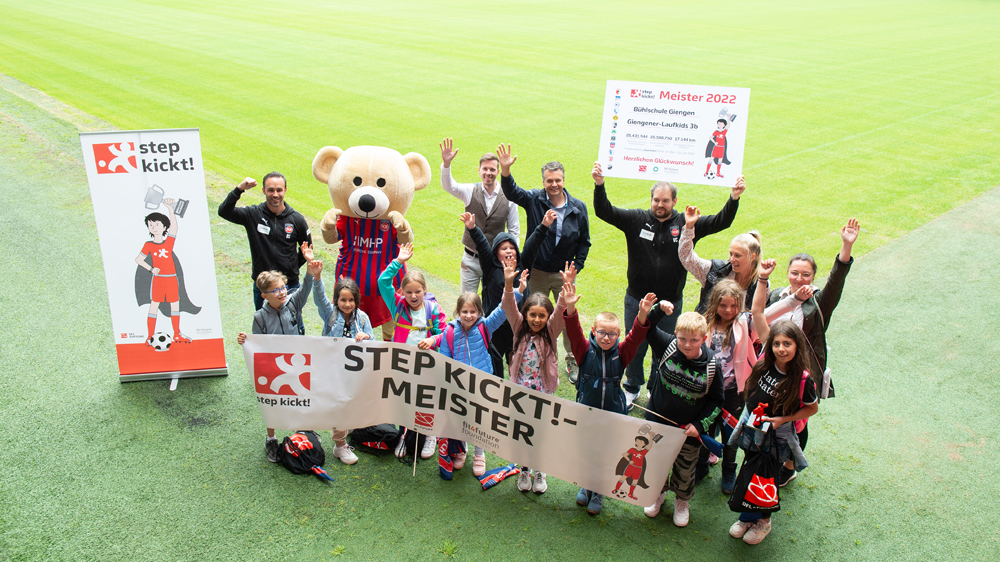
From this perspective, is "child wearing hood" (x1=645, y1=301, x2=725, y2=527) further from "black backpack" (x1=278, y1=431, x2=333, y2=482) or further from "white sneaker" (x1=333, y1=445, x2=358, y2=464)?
"black backpack" (x1=278, y1=431, x2=333, y2=482)

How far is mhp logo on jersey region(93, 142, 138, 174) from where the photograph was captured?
581 cm

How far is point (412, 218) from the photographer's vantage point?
1084 centimetres

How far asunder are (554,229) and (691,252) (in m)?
1.30

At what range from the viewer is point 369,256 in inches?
253

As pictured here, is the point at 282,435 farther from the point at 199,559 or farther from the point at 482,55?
the point at 482,55

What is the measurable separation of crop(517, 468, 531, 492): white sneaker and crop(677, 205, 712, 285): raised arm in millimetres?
2237

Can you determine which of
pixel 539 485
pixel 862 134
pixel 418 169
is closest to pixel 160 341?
pixel 418 169

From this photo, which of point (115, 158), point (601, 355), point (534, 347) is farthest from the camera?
point (115, 158)

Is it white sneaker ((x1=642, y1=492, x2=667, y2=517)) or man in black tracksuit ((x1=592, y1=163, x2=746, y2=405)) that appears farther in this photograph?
man in black tracksuit ((x1=592, y1=163, x2=746, y2=405))

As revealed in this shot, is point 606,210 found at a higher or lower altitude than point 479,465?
higher

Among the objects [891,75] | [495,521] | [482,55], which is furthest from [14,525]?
[891,75]

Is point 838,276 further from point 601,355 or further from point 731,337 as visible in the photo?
point 601,355

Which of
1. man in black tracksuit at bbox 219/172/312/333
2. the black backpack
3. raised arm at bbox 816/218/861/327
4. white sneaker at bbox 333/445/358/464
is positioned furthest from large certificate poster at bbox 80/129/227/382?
raised arm at bbox 816/218/861/327

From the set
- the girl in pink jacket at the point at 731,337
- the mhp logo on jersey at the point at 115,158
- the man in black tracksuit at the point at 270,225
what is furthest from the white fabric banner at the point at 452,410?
the mhp logo on jersey at the point at 115,158
